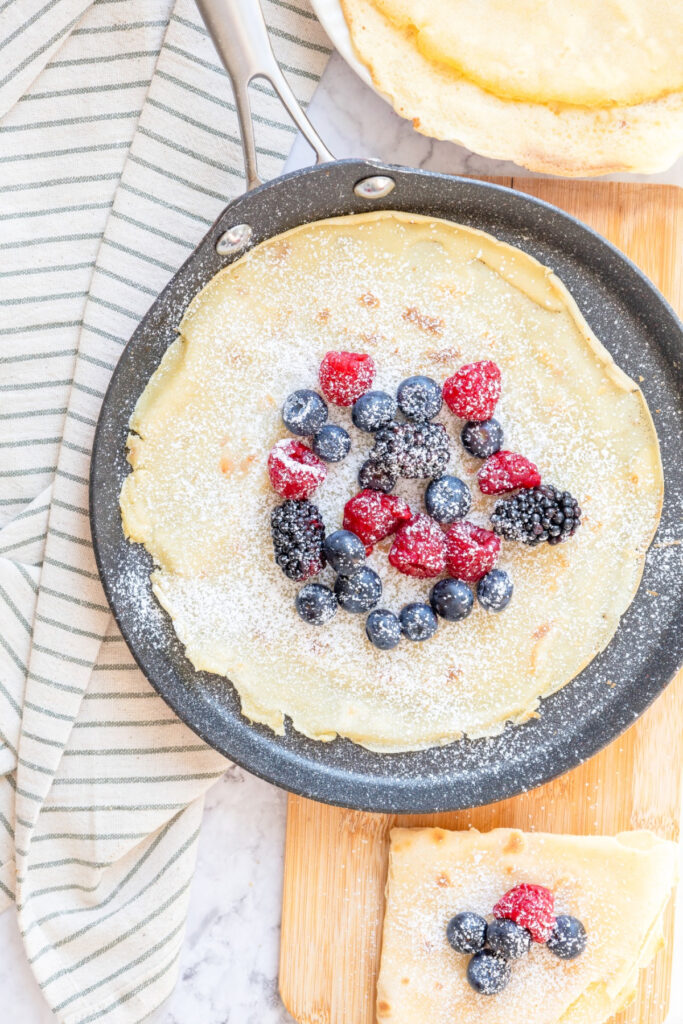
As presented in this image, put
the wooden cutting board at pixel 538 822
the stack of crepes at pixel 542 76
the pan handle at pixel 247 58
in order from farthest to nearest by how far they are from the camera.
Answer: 1. the wooden cutting board at pixel 538 822
2. the stack of crepes at pixel 542 76
3. the pan handle at pixel 247 58

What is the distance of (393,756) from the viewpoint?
4.67ft

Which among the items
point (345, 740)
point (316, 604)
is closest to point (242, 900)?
point (345, 740)

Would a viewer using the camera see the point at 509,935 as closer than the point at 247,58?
No

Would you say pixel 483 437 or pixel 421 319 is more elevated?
pixel 421 319

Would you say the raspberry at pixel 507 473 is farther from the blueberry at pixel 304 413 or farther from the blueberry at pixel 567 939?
the blueberry at pixel 567 939

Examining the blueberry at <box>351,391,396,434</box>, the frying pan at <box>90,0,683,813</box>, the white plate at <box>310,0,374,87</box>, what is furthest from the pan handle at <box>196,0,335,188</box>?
the blueberry at <box>351,391,396,434</box>

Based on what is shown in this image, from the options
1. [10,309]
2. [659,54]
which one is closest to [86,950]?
[10,309]

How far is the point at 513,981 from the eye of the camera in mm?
1478

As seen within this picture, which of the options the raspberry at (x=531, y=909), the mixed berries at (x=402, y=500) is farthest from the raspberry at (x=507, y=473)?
the raspberry at (x=531, y=909)

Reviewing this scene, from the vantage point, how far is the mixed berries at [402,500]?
1.32 m

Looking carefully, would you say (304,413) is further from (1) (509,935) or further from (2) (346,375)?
(1) (509,935)

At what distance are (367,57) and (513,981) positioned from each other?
1.57 meters

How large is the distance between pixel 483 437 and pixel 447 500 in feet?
0.38

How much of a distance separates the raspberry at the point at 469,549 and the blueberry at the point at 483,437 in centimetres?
12
